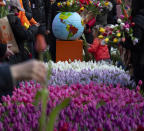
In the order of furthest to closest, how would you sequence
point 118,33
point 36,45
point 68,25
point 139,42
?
point 68,25, point 139,42, point 118,33, point 36,45

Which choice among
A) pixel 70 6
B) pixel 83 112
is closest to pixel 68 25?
pixel 70 6

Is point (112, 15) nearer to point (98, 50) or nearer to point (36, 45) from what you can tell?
point (98, 50)

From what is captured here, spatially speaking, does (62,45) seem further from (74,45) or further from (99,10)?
(99,10)

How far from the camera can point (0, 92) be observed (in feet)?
12.5

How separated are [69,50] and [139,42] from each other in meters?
3.98

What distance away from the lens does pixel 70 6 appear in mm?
7453

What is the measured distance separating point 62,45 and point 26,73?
255 inches

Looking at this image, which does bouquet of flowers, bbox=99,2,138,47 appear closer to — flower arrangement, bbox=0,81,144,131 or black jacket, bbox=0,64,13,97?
flower arrangement, bbox=0,81,144,131

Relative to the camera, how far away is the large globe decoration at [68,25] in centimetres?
715

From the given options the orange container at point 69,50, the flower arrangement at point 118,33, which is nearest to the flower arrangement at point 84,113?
the flower arrangement at point 118,33

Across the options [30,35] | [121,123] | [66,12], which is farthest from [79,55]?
[121,123]

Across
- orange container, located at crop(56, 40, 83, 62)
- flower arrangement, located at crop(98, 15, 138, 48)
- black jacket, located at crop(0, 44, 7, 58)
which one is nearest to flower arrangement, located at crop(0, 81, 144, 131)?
black jacket, located at crop(0, 44, 7, 58)

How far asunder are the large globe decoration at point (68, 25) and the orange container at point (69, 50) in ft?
0.76

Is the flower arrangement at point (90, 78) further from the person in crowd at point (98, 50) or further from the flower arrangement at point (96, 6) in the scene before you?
the flower arrangement at point (96, 6)
